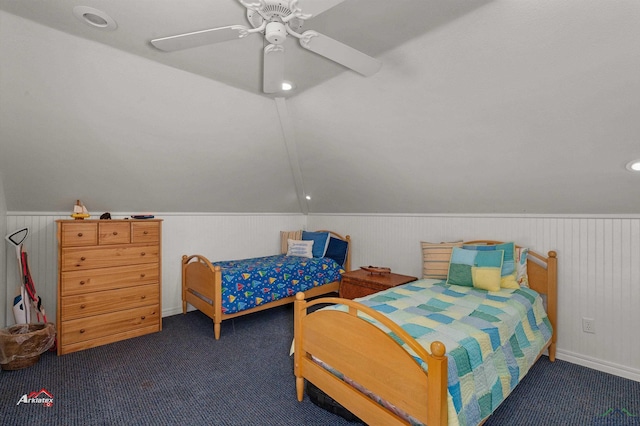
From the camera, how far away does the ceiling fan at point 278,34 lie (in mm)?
1333

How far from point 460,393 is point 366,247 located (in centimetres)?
295

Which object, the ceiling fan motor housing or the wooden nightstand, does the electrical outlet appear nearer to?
the wooden nightstand

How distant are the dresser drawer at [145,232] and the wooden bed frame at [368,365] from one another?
2.00 meters

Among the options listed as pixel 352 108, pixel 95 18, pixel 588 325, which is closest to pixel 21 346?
pixel 95 18

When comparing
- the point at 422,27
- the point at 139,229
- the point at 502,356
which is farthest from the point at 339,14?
the point at 139,229

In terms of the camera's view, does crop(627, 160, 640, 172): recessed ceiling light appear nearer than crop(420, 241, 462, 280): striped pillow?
Yes

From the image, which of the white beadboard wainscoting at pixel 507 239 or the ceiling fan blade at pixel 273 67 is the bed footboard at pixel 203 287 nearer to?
the white beadboard wainscoting at pixel 507 239

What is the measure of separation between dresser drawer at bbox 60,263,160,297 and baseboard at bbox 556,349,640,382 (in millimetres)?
3943

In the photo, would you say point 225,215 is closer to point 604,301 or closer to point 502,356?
point 502,356

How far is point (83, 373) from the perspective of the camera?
2473mm

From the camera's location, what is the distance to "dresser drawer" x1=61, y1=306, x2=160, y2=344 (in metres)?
2.82

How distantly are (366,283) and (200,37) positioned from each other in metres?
2.66

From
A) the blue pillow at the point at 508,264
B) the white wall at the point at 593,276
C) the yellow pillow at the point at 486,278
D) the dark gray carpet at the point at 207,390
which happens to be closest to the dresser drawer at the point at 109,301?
the dark gray carpet at the point at 207,390

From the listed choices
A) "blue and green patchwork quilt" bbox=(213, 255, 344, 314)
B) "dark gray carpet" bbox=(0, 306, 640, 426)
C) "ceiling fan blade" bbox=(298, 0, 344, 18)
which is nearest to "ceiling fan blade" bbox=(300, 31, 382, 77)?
"ceiling fan blade" bbox=(298, 0, 344, 18)
